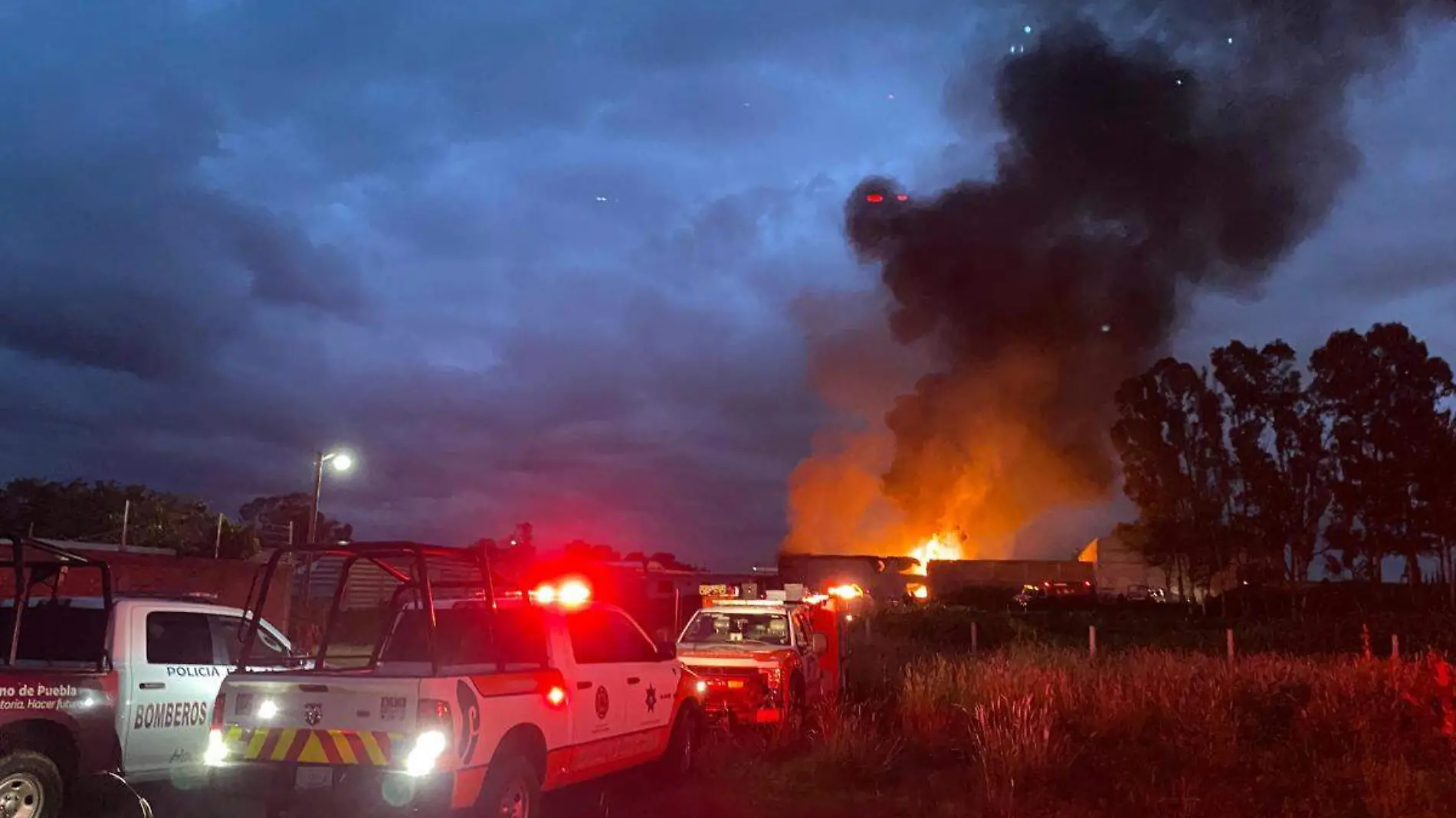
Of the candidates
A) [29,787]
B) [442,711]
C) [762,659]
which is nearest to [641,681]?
[442,711]

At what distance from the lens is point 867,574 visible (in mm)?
53625

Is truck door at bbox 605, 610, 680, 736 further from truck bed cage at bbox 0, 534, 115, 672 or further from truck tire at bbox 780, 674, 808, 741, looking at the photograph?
truck bed cage at bbox 0, 534, 115, 672

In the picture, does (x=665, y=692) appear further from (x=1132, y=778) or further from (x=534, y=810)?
(x=1132, y=778)

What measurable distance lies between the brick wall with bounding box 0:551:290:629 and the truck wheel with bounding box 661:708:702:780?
13926 mm

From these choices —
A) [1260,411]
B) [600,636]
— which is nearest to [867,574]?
[1260,411]

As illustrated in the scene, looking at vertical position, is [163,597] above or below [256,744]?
above

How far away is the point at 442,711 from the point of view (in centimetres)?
646

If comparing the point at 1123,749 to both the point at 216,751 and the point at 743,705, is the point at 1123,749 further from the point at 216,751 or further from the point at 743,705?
the point at 216,751

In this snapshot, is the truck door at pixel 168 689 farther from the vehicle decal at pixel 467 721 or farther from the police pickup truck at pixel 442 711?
the vehicle decal at pixel 467 721

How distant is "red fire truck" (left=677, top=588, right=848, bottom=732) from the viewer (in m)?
12.5

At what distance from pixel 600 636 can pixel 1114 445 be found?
44388 mm

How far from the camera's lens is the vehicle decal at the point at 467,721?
21.5 feet

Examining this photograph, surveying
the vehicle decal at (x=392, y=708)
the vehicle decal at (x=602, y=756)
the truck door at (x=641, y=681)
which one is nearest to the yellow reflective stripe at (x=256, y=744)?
the vehicle decal at (x=392, y=708)

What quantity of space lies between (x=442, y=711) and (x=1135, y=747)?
752 cm
